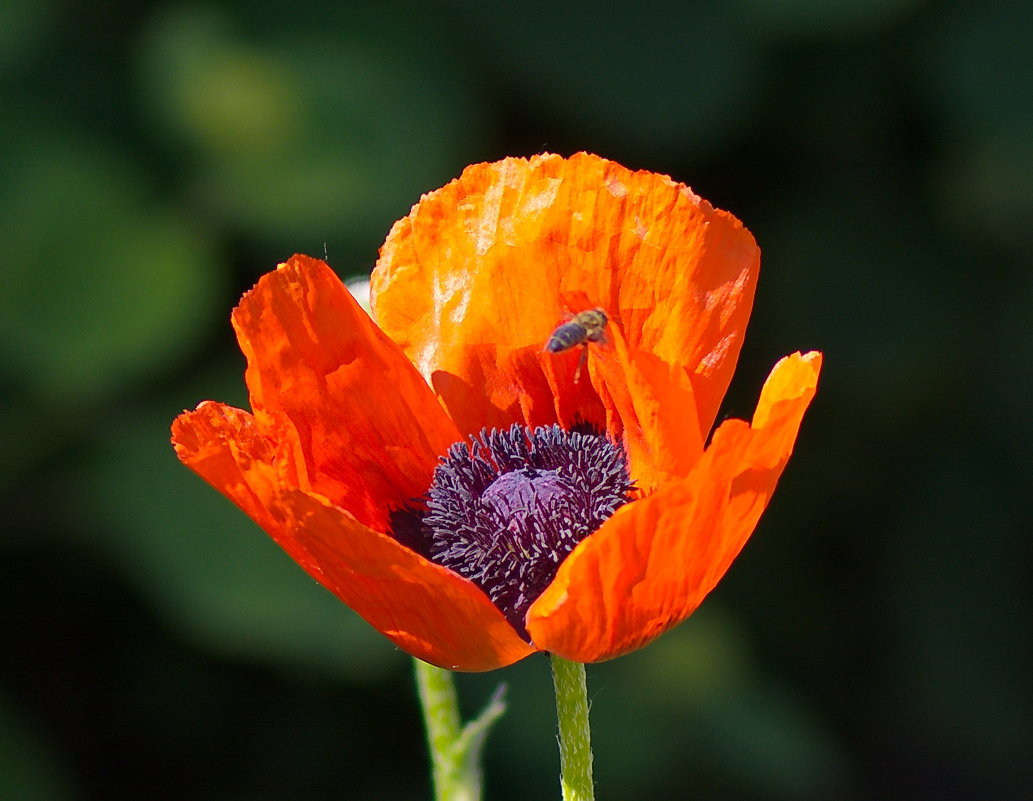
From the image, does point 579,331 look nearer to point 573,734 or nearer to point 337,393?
point 337,393

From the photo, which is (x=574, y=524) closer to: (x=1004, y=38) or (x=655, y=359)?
(x=655, y=359)

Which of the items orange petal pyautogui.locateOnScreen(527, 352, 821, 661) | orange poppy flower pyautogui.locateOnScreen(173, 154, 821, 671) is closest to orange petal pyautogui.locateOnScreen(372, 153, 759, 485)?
orange poppy flower pyautogui.locateOnScreen(173, 154, 821, 671)

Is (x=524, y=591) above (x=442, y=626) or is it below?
below

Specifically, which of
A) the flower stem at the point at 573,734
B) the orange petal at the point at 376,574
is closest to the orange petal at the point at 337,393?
the orange petal at the point at 376,574

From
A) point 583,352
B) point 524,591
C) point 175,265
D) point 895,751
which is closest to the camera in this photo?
point 524,591

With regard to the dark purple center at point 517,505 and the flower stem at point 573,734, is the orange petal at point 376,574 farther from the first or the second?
the dark purple center at point 517,505

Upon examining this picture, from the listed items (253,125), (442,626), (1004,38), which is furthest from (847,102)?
(442,626)

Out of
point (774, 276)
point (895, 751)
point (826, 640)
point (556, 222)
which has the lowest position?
point (895, 751)

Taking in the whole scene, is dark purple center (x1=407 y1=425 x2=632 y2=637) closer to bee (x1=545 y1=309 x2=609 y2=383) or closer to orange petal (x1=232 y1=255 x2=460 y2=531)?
orange petal (x1=232 y1=255 x2=460 y2=531)
